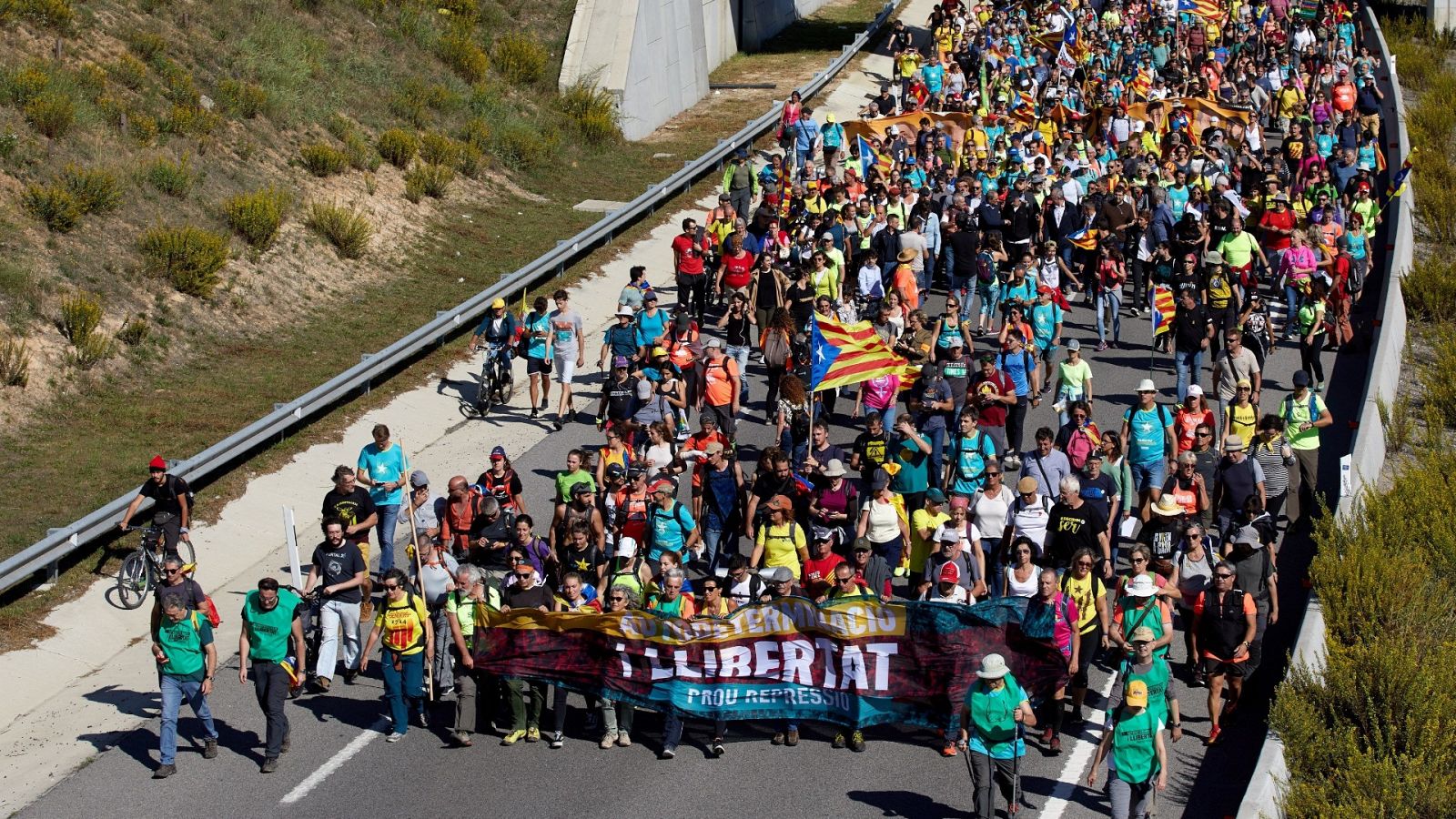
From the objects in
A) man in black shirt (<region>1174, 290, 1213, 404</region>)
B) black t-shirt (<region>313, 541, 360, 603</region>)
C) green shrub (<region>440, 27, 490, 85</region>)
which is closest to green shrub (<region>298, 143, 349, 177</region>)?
green shrub (<region>440, 27, 490, 85</region>)

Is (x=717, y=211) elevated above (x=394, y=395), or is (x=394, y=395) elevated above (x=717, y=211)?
(x=717, y=211)

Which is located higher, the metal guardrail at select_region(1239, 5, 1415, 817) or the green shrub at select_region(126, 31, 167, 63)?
the green shrub at select_region(126, 31, 167, 63)

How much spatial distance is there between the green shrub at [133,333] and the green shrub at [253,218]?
317 centimetres

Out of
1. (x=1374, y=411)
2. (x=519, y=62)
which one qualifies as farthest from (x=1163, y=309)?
(x=519, y=62)

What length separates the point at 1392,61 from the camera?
40.3 metres

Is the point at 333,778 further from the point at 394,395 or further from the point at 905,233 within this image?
the point at 905,233

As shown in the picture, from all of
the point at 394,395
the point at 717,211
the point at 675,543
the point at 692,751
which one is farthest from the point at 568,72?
the point at 692,751

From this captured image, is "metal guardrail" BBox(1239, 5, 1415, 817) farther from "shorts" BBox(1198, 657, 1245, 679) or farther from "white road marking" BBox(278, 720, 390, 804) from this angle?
"white road marking" BBox(278, 720, 390, 804)

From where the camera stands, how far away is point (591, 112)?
35.9 m

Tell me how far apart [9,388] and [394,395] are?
171 inches

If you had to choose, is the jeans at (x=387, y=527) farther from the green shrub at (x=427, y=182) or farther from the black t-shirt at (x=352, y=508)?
the green shrub at (x=427, y=182)

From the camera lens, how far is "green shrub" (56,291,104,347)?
74.2ft

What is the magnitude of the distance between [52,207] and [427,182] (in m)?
7.02

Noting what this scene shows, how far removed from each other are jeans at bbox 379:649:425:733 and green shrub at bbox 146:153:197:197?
43.9 feet
